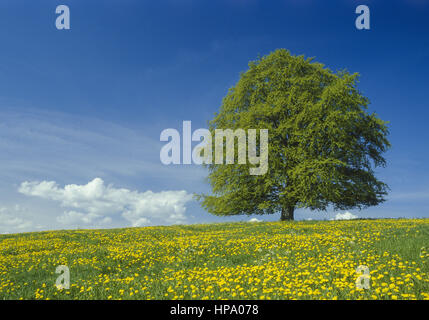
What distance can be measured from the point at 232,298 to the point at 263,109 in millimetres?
17790

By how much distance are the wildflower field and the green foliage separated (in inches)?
320

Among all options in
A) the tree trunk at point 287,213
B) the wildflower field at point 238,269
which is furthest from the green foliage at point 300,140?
the wildflower field at point 238,269

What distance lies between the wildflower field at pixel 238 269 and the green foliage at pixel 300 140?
813 centimetres

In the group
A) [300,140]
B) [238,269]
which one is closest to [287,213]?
[300,140]

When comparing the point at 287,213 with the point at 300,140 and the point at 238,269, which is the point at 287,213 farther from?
the point at 238,269

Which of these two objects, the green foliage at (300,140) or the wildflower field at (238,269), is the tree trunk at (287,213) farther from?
the wildflower field at (238,269)

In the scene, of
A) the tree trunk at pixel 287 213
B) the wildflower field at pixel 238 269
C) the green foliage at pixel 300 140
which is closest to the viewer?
the wildflower field at pixel 238 269

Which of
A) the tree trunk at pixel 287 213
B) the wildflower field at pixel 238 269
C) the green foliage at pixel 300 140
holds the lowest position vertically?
the wildflower field at pixel 238 269

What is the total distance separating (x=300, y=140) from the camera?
21.6 m

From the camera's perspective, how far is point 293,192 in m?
21.3

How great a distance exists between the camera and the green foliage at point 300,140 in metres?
21.3

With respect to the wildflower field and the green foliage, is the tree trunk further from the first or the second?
the wildflower field

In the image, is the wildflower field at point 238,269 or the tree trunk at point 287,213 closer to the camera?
the wildflower field at point 238,269

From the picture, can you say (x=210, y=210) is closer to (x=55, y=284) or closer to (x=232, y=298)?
(x=55, y=284)
